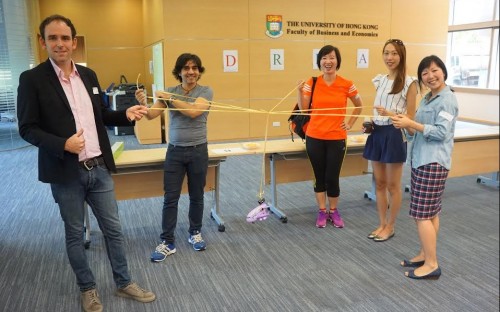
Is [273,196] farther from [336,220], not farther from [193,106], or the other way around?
[193,106]

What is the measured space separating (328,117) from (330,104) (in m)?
0.11

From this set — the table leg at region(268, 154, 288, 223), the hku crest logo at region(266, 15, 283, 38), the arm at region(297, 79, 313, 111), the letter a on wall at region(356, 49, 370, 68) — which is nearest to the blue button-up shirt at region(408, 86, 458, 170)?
the arm at region(297, 79, 313, 111)

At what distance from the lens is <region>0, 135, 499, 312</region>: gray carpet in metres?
2.41

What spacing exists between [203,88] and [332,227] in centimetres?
170

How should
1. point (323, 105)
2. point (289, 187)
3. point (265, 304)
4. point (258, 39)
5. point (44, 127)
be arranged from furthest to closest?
1. point (258, 39)
2. point (289, 187)
3. point (323, 105)
4. point (265, 304)
5. point (44, 127)

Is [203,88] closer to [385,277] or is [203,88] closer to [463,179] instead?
[385,277]

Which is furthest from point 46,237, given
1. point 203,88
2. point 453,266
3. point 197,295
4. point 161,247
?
point 453,266

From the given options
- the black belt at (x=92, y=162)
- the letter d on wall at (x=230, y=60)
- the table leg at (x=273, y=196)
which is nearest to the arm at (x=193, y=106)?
the black belt at (x=92, y=162)

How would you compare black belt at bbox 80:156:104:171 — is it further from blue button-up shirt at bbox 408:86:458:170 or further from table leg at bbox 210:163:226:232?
blue button-up shirt at bbox 408:86:458:170

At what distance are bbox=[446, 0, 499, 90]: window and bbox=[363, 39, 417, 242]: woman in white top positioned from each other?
2.11 m

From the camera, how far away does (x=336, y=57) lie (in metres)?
3.14

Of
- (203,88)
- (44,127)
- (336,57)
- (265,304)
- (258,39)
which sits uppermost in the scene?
(258,39)

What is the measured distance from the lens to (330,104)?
10.5 feet

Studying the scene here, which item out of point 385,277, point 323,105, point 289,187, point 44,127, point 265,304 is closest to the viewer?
point 44,127
